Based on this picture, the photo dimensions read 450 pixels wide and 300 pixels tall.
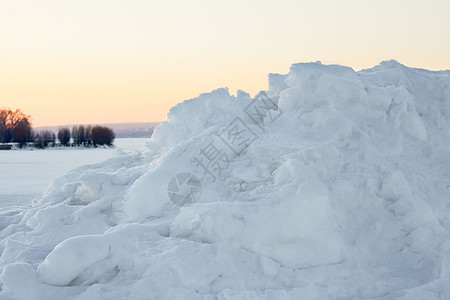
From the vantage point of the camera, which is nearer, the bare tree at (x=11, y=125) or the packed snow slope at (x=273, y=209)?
the packed snow slope at (x=273, y=209)

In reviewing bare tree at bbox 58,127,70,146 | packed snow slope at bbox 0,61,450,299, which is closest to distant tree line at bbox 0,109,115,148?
bare tree at bbox 58,127,70,146

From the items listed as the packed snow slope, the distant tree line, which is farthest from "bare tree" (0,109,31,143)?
the packed snow slope

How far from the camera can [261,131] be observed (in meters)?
6.04

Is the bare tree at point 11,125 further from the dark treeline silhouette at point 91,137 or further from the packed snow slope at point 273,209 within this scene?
the packed snow slope at point 273,209

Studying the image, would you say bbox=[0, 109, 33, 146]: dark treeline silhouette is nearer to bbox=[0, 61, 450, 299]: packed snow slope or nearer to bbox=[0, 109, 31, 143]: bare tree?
bbox=[0, 109, 31, 143]: bare tree

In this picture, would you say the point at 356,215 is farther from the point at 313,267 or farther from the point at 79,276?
the point at 79,276

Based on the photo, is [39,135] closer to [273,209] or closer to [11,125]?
[11,125]

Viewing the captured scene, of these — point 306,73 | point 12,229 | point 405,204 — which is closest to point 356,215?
point 405,204

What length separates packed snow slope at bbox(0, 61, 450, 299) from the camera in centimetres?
390

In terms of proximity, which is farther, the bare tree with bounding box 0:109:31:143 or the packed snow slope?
the bare tree with bounding box 0:109:31:143

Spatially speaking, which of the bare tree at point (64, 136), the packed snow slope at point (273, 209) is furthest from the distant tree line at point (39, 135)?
the packed snow slope at point (273, 209)

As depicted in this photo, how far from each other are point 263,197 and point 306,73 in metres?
2.35

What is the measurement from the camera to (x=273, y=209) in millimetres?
4508

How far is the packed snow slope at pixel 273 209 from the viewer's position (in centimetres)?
390
